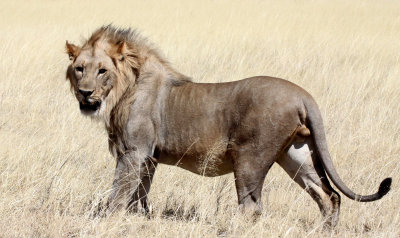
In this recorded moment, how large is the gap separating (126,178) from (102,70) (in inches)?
32.9

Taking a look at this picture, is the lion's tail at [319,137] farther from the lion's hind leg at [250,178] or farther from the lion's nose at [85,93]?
the lion's nose at [85,93]

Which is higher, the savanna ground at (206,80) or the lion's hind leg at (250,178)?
the lion's hind leg at (250,178)

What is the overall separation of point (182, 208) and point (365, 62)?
20.1 ft

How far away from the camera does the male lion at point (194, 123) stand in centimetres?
455

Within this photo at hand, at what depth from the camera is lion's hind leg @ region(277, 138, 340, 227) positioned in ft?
15.4

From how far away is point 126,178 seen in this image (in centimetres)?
494

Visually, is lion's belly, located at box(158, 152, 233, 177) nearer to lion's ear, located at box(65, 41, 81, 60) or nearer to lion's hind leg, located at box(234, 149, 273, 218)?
lion's hind leg, located at box(234, 149, 273, 218)

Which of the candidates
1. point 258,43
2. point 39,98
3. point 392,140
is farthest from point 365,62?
point 39,98

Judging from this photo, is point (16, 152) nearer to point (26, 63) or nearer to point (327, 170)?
point (327, 170)

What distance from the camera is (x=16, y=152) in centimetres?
593

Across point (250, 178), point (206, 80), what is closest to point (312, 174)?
point (250, 178)

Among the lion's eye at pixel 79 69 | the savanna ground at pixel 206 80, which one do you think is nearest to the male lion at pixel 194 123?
the lion's eye at pixel 79 69

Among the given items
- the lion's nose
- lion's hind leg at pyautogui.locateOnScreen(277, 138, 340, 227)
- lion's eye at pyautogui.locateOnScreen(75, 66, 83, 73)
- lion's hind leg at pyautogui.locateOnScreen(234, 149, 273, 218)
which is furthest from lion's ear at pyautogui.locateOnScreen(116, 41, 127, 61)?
Result: lion's hind leg at pyautogui.locateOnScreen(277, 138, 340, 227)

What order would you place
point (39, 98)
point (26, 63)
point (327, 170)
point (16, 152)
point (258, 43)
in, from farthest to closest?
1. point (258, 43)
2. point (26, 63)
3. point (39, 98)
4. point (16, 152)
5. point (327, 170)
